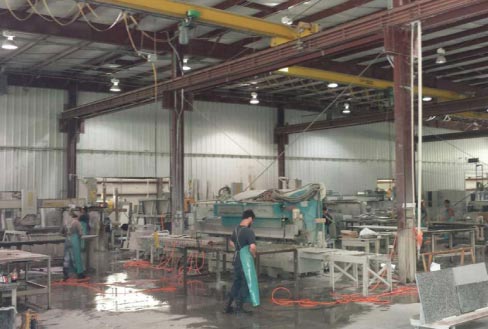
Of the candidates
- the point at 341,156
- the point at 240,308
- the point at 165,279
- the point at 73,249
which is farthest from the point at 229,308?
the point at 341,156

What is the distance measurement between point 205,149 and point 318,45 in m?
13.7

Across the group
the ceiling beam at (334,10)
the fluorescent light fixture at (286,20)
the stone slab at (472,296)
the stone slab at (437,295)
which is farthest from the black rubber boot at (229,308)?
the ceiling beam at (334,10)

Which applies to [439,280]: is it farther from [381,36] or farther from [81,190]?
[81,190]

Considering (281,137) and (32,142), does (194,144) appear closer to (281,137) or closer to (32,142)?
(281,137)

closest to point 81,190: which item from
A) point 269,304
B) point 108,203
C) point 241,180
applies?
point 108,203

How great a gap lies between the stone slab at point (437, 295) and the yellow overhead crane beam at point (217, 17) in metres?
7.38

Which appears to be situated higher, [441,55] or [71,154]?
[441,55]

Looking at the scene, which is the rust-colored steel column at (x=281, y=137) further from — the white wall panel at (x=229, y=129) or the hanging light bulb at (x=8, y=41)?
the hanging light bulb at (x=8, y=41)

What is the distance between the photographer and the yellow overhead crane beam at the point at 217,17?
11231mm

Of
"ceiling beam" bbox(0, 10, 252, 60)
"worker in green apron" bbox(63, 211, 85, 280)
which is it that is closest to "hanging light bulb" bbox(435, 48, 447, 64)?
"ceiling beam" bbox(0, 10, 252, 60)

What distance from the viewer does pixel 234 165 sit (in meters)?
25.8

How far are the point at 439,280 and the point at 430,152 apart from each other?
25808 millimetres

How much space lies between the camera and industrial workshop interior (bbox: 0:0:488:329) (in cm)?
930

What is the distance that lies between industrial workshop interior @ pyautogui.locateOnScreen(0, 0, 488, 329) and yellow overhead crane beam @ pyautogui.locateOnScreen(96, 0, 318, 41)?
0.04m
